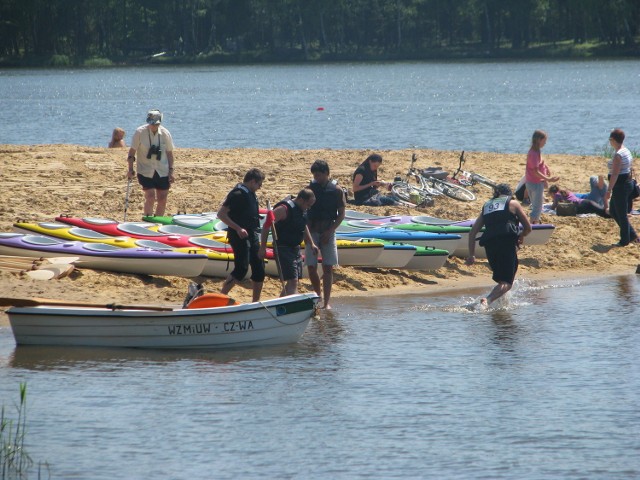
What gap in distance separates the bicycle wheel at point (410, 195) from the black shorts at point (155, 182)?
4362mm

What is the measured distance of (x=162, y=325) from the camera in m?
11.4

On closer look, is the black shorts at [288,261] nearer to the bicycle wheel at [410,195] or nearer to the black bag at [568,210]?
the bicycle wheel at [410,195]

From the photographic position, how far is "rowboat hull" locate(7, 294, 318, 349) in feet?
37.0

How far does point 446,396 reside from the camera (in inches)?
408

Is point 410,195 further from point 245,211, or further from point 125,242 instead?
point 245,211

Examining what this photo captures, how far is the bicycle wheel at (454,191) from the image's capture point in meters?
19.3

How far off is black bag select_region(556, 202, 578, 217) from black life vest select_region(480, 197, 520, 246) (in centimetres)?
566

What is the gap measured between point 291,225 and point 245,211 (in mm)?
534

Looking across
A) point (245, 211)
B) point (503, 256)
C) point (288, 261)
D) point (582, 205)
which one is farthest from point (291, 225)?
point (582, 205)

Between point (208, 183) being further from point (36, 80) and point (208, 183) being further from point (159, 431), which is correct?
point (36, 80)

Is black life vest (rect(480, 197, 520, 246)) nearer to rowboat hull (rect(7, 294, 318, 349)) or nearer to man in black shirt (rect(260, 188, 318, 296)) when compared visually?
man in black shirt (rect(260, 188, 318, 296))

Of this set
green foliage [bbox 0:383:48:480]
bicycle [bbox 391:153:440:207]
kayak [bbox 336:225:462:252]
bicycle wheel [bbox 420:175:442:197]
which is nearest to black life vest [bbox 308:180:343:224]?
kayak [bbox 336:225:462:252]

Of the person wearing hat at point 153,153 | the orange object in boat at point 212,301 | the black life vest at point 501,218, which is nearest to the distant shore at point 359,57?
the person wearing hat at point 153,153

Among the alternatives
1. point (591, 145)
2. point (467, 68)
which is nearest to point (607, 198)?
point (591, 145)
